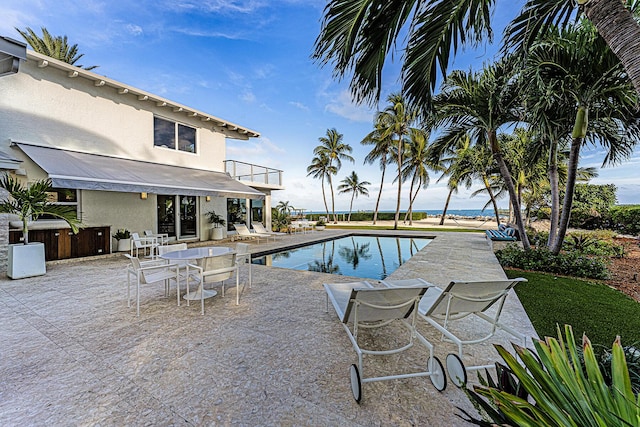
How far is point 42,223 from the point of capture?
10977 mm

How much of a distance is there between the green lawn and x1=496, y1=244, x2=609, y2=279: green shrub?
39.0 inches

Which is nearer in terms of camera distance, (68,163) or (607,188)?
(68,163)

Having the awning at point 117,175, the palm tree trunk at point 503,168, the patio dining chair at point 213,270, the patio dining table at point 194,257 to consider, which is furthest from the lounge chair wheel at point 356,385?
the palm tree trunk at point 503,168

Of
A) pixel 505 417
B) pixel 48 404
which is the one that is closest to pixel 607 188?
pixel 505 417

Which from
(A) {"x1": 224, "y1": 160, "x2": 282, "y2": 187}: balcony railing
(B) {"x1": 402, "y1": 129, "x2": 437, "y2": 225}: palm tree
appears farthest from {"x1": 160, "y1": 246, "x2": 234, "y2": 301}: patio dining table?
(B) {"x1": 402, "y1": 129, "x2": 437, "y2": 225}: palm tree

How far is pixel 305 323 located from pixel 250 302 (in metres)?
1.76

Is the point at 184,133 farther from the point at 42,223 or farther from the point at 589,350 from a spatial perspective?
the point at 589,350

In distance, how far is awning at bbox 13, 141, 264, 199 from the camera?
882 cm

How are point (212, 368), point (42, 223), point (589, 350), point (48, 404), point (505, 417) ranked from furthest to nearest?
point (42, 223)
point (212, 368)
point (48, 404)
point (589, 350)
point (505, 417)

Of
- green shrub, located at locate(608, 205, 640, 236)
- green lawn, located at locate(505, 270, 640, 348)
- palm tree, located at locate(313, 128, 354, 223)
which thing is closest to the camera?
green lawn, located at locate(505, 270, 640, 348)

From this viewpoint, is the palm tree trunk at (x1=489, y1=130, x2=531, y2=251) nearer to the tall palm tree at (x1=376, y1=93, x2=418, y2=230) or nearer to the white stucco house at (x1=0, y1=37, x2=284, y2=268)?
the white stucco house at (x1=0, y1=37, x2=284, y2=268)

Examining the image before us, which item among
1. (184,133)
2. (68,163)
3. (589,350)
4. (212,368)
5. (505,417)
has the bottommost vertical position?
(212,368)

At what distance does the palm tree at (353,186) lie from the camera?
49.0 meters

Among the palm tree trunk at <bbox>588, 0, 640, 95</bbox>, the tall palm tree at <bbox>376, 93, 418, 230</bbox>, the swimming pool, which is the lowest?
the swimming pool
